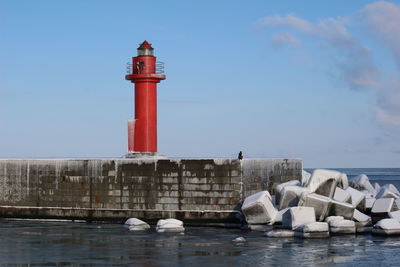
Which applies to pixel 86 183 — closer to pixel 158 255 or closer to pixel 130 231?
pixel 130 231

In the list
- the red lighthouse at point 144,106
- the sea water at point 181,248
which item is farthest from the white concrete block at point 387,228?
the red lighthouse at point 144,106

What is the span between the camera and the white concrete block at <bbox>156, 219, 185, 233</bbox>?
1828 centimetres

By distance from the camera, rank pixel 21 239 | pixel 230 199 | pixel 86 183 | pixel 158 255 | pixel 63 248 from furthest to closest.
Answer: pixel 86 183 < pixel 230 199 < pixel 21 239 < pixel 63 248 < pixel 158 255

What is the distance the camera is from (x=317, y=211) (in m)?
18.3

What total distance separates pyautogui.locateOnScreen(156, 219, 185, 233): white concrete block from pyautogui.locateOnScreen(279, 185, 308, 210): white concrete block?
2.85 meters

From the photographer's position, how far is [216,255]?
1423 centimetres

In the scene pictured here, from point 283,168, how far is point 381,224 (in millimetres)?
4847

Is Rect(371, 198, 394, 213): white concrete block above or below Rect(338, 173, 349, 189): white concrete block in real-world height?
below

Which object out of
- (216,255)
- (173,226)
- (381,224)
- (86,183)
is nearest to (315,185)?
(381,224)

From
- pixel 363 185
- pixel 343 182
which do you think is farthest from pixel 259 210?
pixel 363 185

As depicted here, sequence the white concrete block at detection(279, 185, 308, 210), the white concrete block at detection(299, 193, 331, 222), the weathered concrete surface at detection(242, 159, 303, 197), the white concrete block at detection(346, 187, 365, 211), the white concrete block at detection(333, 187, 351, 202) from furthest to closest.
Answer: the white concrete block at detection(346, 187, 365, 211) → the weathered concrete surface at detection(242, 159, 303, 197) → the white concrete block at detection(333, 187, 351, 202) → the white concrete block at detection(279, 185, 308, 210) → the white concrete block at detection(299, 193, 331, 222)

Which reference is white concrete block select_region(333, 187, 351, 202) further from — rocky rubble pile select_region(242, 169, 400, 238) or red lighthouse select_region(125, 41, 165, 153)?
red lighthouse select_region(125, 41, 165, 153)

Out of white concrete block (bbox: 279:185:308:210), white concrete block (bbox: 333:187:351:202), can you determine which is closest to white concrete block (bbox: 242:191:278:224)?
white concrete block (bbox: 279:185:308:210)

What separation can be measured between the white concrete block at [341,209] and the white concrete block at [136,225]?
5038mm
